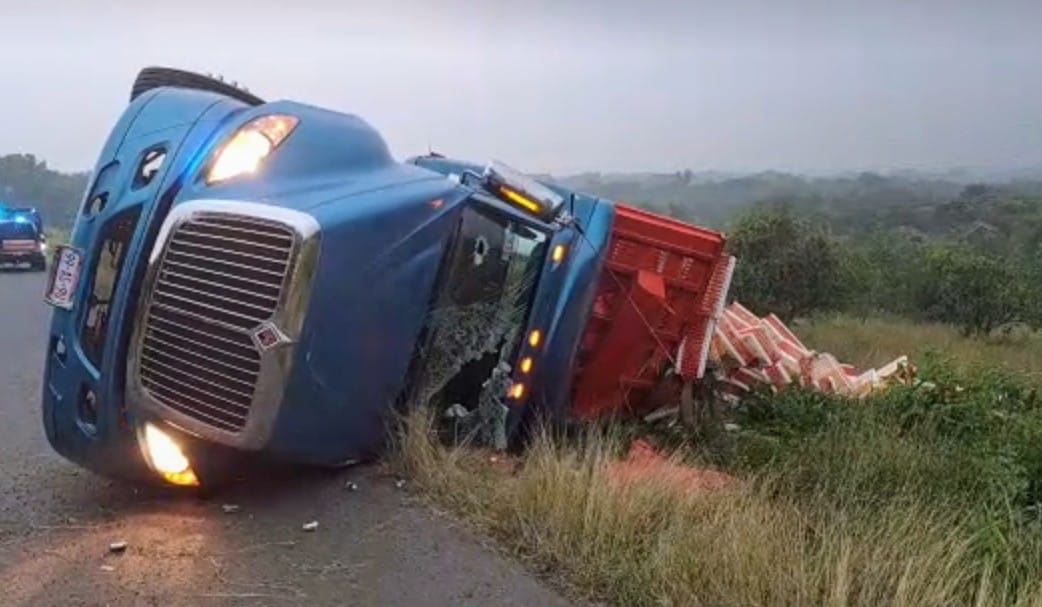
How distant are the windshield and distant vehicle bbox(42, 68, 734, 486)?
2186cm

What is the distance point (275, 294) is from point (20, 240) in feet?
77.8

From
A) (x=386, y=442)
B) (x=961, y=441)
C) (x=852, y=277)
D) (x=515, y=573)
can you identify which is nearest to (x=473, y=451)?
(x=386, y=442)

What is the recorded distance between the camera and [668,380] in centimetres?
587

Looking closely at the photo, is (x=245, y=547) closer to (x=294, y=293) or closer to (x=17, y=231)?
(x=294, y=293)

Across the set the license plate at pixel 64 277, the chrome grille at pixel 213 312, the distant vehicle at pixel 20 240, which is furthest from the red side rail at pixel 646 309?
the distant vehicle at pixel 20 240

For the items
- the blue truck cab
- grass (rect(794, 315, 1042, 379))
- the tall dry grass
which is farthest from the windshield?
the tall dry grass

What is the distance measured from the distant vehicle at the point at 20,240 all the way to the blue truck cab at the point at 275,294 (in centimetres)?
2214

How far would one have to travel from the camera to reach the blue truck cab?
13.2 feet

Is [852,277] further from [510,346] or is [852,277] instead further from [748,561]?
[748,561]

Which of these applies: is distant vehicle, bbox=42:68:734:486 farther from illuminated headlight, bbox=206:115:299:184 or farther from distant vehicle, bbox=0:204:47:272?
distant vehicle, bbox=0:204:47:272

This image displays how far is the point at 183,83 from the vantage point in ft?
17.1

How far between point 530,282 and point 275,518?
1.62m

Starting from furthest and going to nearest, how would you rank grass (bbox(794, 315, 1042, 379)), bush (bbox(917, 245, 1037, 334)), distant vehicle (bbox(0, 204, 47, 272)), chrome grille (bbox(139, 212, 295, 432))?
1. distant vehicle (bbox(0, 204, 47, 272))
2. bush (bbox(917, 245, 1037, 334))
3. grass (bbox(794, 315, 1042, 379))
4. chrome grille (bbox(139, 212, 295, 432))

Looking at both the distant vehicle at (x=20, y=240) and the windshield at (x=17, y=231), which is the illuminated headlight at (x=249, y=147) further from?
the windshield at (x=17, y=231)
